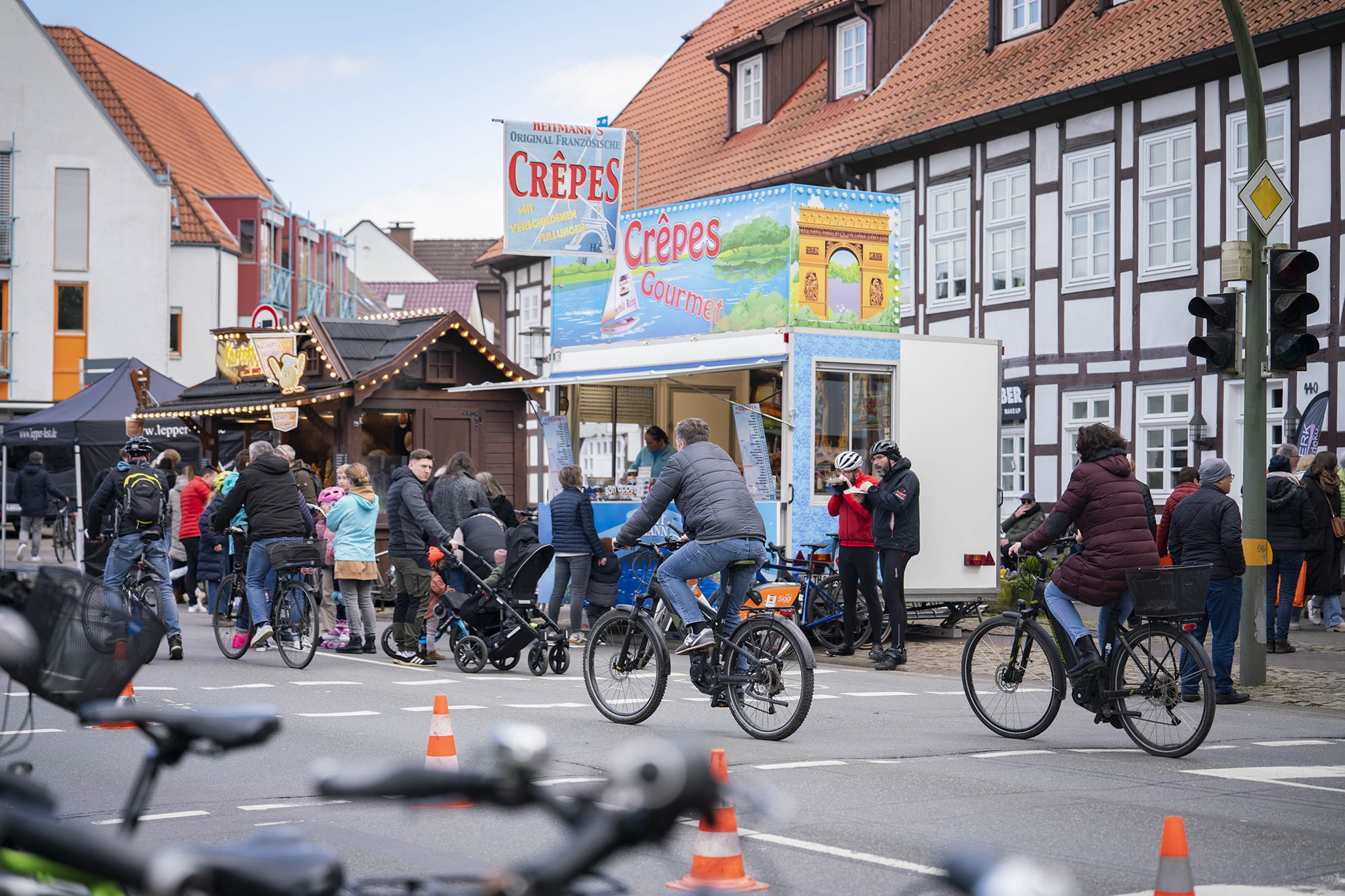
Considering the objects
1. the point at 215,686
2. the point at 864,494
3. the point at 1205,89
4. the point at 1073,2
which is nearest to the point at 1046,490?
the point at 1205,89

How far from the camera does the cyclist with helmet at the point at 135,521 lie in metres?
14.5

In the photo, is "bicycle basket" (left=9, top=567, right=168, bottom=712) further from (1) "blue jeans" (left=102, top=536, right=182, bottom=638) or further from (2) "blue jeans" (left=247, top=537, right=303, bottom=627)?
(1) "blue jeans" (left=102, top=536, right=182, bottom=638)

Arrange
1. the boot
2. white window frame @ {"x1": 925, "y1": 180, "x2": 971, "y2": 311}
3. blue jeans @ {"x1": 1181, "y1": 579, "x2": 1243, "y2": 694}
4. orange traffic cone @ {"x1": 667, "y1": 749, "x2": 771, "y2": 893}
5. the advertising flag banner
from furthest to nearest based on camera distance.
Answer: white window frame @ {"x1": 925, "y1": 180, "x2": 971, "y2": 311} → the advertising flag banner → blue jeans @ {"x1": 1181, "y1": 579, "x2": 1243, "y2": 694} → the boot → orange traffic cone @ {"x1": 667, "y1": 749, "x2": 771, "y2": 893}

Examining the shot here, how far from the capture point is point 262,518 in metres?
14.7

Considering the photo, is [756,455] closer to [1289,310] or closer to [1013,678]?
[1289,310]

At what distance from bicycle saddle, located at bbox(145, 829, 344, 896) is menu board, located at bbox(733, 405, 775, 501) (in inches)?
568

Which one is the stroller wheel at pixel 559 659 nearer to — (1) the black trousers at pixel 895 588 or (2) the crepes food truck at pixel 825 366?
(2) the crepes food truck at pixel 825 366

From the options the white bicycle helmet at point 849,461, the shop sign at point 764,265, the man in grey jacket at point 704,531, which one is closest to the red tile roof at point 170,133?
the shop sign at point 764,265

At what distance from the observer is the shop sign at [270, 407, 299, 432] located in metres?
24.0

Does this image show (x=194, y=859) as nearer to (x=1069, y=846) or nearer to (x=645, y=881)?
(x=645, y=881)

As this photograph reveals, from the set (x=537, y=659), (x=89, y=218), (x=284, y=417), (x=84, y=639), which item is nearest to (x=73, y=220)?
(x=89, y=218)

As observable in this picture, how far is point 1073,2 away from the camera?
26.9m

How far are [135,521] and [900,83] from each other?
763 inches

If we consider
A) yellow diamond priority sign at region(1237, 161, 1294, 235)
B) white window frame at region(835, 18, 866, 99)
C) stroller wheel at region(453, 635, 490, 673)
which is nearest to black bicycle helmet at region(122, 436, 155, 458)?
stroller wheel at region(453, 635, 490, 673)
